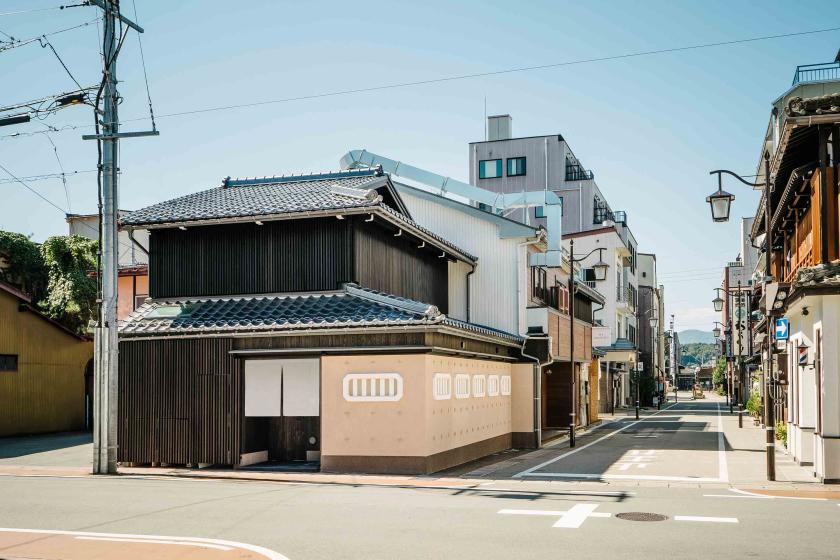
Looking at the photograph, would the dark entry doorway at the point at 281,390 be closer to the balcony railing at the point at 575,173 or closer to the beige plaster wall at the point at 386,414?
the beige plaster wall at the point at 386,414

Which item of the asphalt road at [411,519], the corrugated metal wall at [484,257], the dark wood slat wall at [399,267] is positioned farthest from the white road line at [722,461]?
the dark wood slat wall at [399,267]

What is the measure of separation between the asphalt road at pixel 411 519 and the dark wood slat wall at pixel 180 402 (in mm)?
2112

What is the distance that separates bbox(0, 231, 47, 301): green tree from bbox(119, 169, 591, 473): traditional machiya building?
2541cm

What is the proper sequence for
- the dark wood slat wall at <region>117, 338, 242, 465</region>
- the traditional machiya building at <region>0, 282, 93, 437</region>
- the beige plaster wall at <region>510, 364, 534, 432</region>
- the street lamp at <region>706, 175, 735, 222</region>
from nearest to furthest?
the street lamp at <region>706, 175, 735, 222</region>, the dark wood slat wall at <region>117, 338, 242, 465</region>, the beige plaster wall at <region>510, 364, 534, 432</region>, the traditional machiya building at <region>0, 282, 93, 437</region>

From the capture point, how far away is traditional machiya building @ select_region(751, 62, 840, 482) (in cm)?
1681

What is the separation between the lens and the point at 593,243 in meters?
57.5

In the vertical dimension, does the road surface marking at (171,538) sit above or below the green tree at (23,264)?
below

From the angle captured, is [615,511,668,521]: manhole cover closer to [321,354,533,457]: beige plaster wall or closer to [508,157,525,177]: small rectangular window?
[321,354,533,457]: beige plaster wall

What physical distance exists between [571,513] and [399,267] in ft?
Result: 43.0

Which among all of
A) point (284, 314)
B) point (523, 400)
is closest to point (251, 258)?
point (284, 314)

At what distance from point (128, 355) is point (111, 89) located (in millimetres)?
6602

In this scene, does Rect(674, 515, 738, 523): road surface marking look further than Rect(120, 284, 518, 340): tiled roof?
No

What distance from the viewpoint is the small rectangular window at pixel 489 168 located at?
6341cm

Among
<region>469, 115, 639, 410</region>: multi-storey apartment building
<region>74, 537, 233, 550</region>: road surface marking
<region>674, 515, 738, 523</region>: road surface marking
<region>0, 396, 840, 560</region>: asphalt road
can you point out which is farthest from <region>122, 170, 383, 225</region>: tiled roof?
<region>469, 115, 639, 410</region>: multi-storey apartment building
